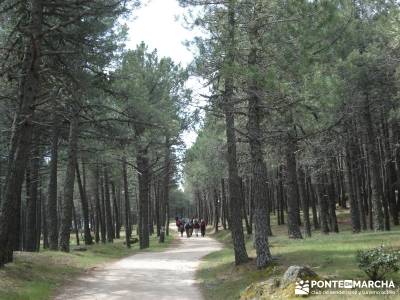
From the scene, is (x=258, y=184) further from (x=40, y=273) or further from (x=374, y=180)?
(x=374, y=180)

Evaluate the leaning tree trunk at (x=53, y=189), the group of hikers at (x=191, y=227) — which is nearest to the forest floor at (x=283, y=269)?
Answer: the leaning tree trunk at (x=53, y=189)

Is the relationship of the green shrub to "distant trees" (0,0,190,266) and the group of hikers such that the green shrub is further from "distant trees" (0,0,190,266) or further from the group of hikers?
the group of hikers

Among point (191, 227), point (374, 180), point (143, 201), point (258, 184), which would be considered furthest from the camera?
point (191, 227)

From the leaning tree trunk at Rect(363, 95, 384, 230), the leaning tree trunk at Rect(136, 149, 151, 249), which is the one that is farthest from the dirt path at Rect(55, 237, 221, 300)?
the leaning tree trunk at Rect(136, 149, 151, 249)

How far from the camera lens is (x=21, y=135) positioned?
13125mm

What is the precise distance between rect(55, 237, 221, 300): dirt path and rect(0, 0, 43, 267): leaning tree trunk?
223 centimetres

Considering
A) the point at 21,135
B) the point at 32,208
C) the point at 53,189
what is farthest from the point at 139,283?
the point at 32,208

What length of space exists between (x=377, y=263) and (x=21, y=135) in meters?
9.78

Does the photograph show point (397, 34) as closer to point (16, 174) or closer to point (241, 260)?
point (241, 260)

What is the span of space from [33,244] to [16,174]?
11163 millimetres

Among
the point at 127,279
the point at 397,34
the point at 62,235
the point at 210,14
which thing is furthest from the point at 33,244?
the point at 397,34

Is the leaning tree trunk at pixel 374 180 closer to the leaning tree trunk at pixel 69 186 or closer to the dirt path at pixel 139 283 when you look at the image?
the dirt path at pixel 139 283

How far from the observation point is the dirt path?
11.4m

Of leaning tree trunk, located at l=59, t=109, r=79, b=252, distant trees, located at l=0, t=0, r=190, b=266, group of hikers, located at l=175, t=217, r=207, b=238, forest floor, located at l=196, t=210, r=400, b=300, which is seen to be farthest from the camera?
group of hikers, located at l=175, t=217, r=207, b=238
